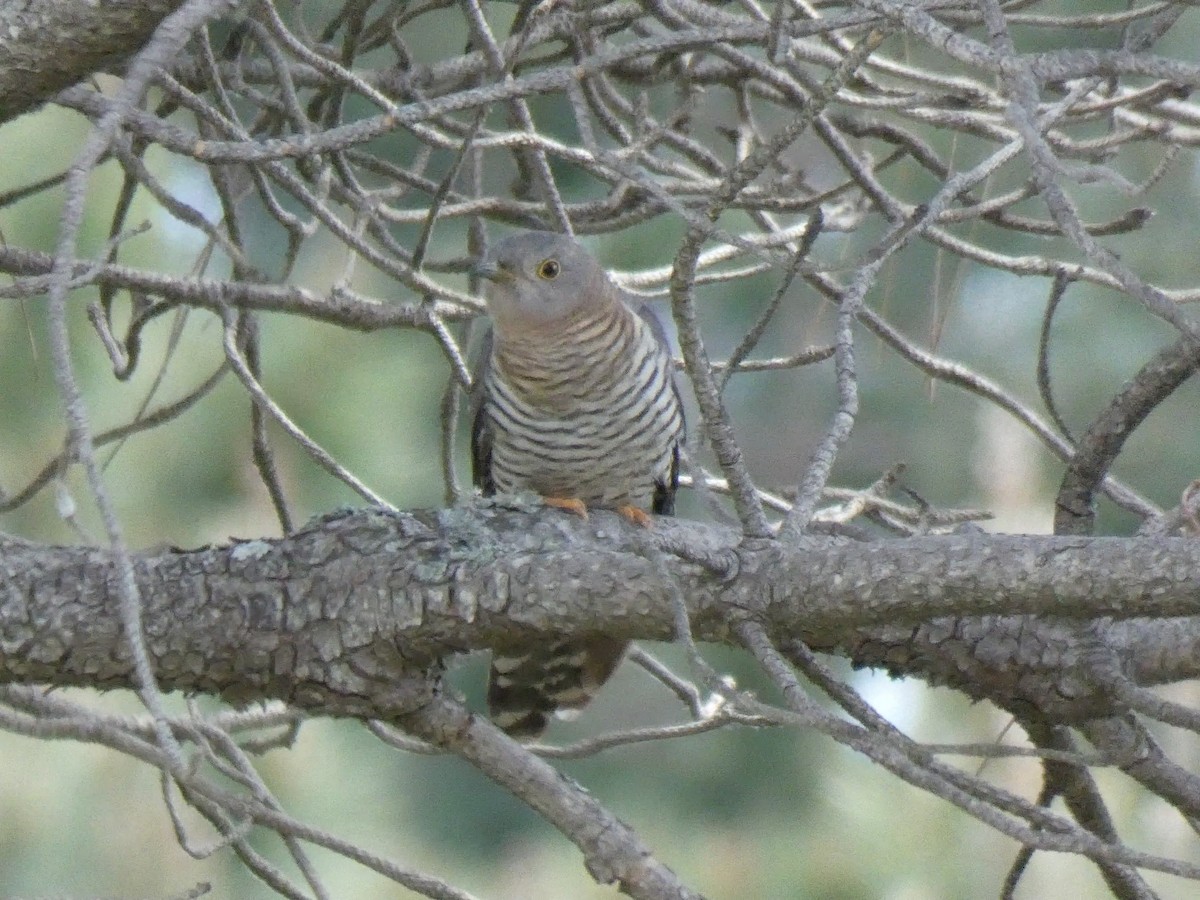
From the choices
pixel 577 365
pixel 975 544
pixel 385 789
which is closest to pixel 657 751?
pixel 385 789

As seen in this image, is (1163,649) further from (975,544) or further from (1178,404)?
(1178,404)

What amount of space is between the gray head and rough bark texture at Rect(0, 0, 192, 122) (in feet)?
5.88

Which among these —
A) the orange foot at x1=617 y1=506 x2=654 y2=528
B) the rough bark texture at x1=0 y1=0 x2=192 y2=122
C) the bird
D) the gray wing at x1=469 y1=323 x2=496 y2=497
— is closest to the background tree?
the rough bark texture at x1=0 y1=0 x2=192 y2=122

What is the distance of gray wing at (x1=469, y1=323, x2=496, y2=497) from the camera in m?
3.86

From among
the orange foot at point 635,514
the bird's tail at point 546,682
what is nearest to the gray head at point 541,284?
the orange foot at point 635,514

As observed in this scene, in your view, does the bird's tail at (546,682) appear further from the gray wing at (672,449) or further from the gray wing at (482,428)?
the gray wing at (482,428)

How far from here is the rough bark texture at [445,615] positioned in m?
1.94

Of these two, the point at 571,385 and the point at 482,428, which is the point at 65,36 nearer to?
the point at 571,385

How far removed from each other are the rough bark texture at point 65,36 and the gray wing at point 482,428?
1954mm

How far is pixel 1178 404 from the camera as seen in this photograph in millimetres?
11555

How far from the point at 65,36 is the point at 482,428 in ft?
7.05

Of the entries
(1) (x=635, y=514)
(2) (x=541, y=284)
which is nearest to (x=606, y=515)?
(1) (x=635, y=514)

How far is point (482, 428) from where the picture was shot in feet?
12.8

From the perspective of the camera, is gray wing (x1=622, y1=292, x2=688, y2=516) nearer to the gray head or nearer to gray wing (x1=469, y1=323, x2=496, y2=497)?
the gray head
